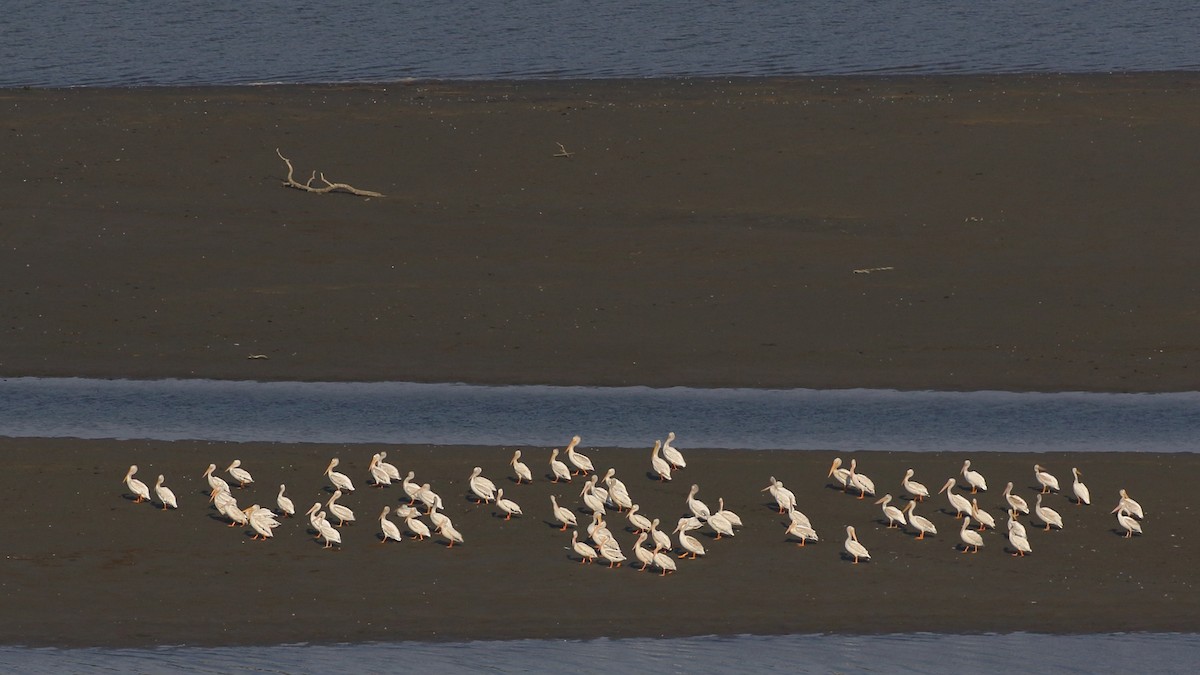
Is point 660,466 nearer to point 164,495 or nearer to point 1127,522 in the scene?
point 1127,522

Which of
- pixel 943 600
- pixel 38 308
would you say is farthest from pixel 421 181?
pixel 943 600

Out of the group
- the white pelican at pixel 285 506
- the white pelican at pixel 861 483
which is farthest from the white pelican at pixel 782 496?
the white pelican at pixel 285 506

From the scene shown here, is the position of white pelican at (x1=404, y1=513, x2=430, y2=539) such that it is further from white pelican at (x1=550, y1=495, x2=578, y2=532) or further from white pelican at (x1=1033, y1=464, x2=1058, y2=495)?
white pelican at (x1=1033, y1=464, x2=1058, y2=495)

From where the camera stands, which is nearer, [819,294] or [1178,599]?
[1178,599]

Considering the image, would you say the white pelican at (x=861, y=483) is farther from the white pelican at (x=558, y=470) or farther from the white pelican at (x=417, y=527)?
the white pelican at (x=417, y=527)

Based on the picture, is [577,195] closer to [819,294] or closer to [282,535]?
[819,294]

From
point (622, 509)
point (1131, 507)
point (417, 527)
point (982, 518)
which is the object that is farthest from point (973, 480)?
point (417, 527)

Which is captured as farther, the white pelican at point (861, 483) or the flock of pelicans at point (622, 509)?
the white pelican at point (861, 483)

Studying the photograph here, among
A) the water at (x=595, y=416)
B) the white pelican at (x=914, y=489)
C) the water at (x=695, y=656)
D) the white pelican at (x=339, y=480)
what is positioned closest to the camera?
the water at (x=695, y=656)
